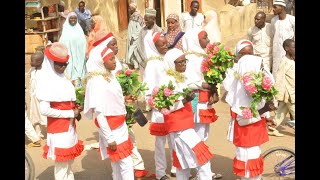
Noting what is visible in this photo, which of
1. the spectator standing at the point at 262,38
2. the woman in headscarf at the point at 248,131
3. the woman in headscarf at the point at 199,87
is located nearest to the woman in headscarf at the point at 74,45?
the spectator standing at the point at 262,38

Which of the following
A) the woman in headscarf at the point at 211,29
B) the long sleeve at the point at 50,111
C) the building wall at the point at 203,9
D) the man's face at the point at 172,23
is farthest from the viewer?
the building wall at the point at 203,9

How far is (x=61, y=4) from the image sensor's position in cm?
1958

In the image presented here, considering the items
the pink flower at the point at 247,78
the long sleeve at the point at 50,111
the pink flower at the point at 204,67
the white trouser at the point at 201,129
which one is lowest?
the white trouser at the point at 201,129

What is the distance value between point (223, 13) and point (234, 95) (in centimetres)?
1442

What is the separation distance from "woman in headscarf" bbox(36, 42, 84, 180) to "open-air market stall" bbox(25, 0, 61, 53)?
43.3 feet

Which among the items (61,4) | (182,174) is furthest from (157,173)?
(61,4)

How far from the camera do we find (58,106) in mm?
6051

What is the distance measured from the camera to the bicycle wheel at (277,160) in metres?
6.53

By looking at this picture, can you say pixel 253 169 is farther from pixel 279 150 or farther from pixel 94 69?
pixel 94 69

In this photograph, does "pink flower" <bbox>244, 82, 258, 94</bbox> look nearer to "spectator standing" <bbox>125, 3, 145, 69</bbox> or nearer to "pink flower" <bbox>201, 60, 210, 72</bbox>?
"pink flower" <bbox>201, 60, 210, 72</bbox>

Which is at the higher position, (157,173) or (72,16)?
(72,16)

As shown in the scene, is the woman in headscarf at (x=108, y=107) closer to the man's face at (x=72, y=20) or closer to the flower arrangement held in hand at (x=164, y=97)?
the flower arrangement held in hand at (x=164, y=97)

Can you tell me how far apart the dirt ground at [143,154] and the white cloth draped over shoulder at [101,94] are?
6.05 feet

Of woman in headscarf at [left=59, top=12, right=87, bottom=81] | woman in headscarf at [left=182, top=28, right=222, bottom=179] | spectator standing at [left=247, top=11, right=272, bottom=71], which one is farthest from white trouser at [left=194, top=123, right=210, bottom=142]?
woman in headscarf at [left=59, top=12, right=87, bottom=81]
